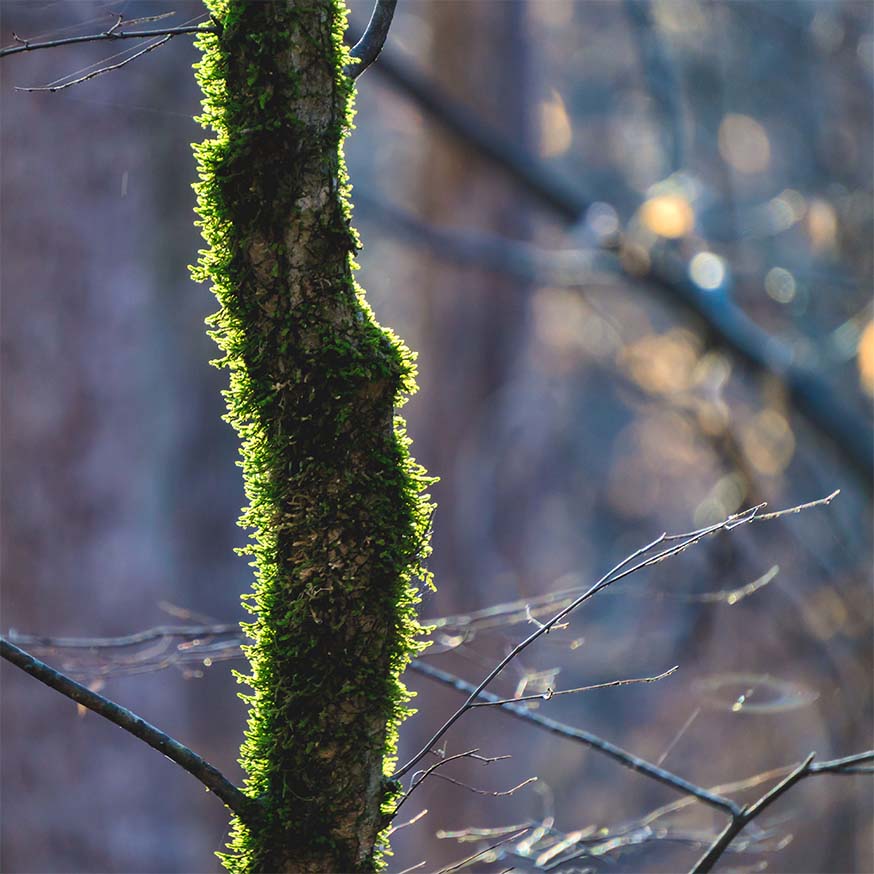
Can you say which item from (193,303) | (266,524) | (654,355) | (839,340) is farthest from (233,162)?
(839,340)

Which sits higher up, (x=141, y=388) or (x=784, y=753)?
(x=141, y=388)

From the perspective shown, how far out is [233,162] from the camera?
123cm

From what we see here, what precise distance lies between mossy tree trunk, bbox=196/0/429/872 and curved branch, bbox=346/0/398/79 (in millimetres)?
66

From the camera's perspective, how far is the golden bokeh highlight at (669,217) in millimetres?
Answer: 5184

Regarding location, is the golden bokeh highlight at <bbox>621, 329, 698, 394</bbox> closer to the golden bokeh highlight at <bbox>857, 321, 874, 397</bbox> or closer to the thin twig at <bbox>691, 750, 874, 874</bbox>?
the golden bokeh highlight at <bbox>857, 321, 874, 397</bbox>

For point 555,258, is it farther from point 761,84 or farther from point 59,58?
point 761,84

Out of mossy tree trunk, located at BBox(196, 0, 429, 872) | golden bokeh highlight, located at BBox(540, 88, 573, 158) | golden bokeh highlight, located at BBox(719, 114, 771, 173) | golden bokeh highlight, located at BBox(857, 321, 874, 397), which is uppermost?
golden bokeh highlight, located at BBox(719, 114, 771, 173)

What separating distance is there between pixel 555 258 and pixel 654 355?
1321 mm

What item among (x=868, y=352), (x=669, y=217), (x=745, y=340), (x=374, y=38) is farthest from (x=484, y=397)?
(x=374, y=38)

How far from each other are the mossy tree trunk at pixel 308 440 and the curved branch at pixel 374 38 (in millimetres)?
66

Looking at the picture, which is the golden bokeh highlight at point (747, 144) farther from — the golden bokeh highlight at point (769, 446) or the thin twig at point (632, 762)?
the thin twig at point (632, 762)

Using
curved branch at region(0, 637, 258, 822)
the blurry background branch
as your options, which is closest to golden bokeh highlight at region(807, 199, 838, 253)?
the blurry background branch

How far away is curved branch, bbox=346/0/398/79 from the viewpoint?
4.33ft

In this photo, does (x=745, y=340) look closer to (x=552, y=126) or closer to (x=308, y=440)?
(x=308, y=440)
